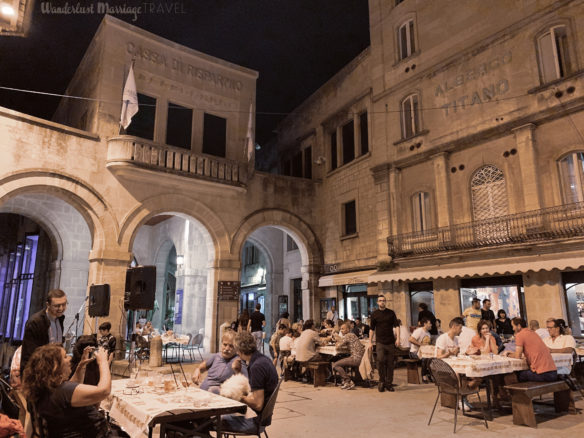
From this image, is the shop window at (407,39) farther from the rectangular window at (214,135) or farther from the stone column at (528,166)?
the rectangular window at (214,135)

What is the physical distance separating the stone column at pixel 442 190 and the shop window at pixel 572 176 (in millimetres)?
2972

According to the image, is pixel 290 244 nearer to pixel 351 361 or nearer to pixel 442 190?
pixel 442 190

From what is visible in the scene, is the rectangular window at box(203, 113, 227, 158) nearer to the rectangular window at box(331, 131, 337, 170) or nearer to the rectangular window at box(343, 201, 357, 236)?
the rectangular window at box(331, 131, 337, 170)

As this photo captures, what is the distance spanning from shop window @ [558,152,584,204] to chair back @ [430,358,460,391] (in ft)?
21.5

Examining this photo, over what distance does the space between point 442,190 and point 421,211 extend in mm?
1061

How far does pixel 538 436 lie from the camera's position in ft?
16.8

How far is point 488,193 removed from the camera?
11.7 meters

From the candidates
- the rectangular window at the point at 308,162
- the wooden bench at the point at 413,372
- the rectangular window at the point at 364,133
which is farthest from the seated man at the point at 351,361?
the rectangular window at the point at 308,162

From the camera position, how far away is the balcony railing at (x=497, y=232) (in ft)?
31.7

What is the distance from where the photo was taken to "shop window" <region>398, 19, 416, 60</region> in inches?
565

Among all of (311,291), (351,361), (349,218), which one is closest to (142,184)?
(311,291)

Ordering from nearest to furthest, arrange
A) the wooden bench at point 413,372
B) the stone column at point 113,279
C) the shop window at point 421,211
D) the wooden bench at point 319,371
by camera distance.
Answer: the wooden bench at point 319,371, the wooden bench at point 413,372, the stone column at point 113,279, the shop window at point 421,211

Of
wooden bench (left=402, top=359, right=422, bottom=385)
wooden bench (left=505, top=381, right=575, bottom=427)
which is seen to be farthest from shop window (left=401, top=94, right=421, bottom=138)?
wooden bench (left=505, top=381, right=575, bottom=427)

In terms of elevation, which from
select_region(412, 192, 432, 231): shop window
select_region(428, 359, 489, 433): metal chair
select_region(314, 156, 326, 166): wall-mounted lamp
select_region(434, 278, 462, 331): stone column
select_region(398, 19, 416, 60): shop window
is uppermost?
select_region(398, 19, 416, 60): shop window
